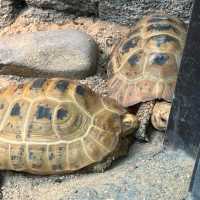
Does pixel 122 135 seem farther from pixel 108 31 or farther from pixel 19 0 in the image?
pixel 19 0

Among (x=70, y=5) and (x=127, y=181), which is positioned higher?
(x=70, y=5)

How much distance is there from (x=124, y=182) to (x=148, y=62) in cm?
63

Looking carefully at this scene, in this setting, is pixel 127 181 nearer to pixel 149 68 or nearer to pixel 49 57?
pixel 149 68

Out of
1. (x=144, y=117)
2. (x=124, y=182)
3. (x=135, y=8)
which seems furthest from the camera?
(x=135, y=8)

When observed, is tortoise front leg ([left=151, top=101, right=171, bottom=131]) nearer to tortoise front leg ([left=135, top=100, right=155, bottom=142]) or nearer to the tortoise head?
tortoise front leg ([left=135, top=100, right=155, bottom=142])

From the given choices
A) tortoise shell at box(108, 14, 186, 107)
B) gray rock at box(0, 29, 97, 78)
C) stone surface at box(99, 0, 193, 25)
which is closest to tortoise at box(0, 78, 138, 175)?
tortoise shell at box(108, 14, 186, 107)

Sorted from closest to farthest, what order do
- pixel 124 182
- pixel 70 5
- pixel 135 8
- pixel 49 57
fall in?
1. pixel 124 182
2. pixel 49 57
3. pixel 135 8
4. pixel 70 5

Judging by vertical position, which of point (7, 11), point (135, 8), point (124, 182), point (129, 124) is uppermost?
point (135, 8)

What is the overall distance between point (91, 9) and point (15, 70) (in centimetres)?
58

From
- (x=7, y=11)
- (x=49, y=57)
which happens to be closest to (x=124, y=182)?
(x=49, y=57)

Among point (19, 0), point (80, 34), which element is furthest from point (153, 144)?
point (19, 0)

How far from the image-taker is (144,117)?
8.12 feet

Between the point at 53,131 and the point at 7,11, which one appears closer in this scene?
the point at 53,131

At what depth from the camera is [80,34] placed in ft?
9.41
